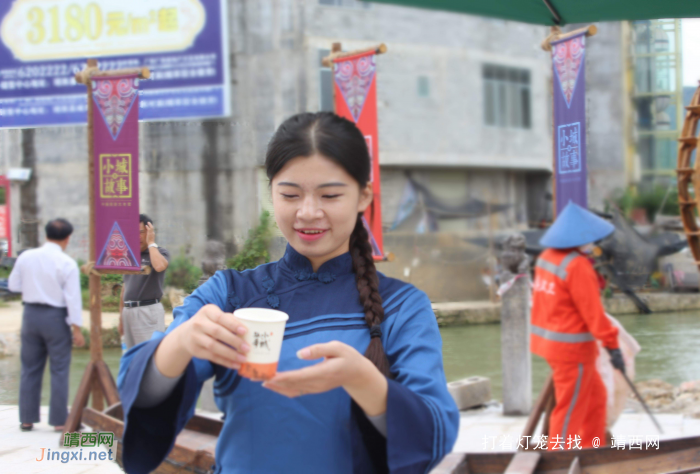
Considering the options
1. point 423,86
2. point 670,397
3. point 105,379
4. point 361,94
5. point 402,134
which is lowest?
point 670,397

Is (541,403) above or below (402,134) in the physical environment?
below

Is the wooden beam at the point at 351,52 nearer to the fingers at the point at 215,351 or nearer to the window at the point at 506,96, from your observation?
the fingers at the point at 215,351

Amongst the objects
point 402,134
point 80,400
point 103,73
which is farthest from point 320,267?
point 402,134

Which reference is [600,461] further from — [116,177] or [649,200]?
[116,177]

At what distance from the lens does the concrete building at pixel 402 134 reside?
144 centimetres

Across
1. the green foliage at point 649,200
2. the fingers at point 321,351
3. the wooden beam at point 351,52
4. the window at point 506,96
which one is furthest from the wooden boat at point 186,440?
the window at point 506,96

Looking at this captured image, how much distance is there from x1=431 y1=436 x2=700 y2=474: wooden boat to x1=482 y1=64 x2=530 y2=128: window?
8071 mm

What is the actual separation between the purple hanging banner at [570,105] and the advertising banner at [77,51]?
1.27 meters

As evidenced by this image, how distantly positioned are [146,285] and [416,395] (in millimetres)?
773

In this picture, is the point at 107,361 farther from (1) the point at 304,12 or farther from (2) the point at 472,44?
(2) the point at 472,44

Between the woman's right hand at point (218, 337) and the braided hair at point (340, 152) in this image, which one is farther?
the braided hair at point (340, 152)

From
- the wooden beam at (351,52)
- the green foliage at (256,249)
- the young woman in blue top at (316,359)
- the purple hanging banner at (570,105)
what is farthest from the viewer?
the purple hanging banner at (570,105)

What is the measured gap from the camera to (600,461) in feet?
5.87

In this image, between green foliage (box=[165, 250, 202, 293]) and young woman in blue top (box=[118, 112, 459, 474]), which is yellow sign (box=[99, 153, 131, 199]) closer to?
green foliage (box=[165, 250, 202, 293])
